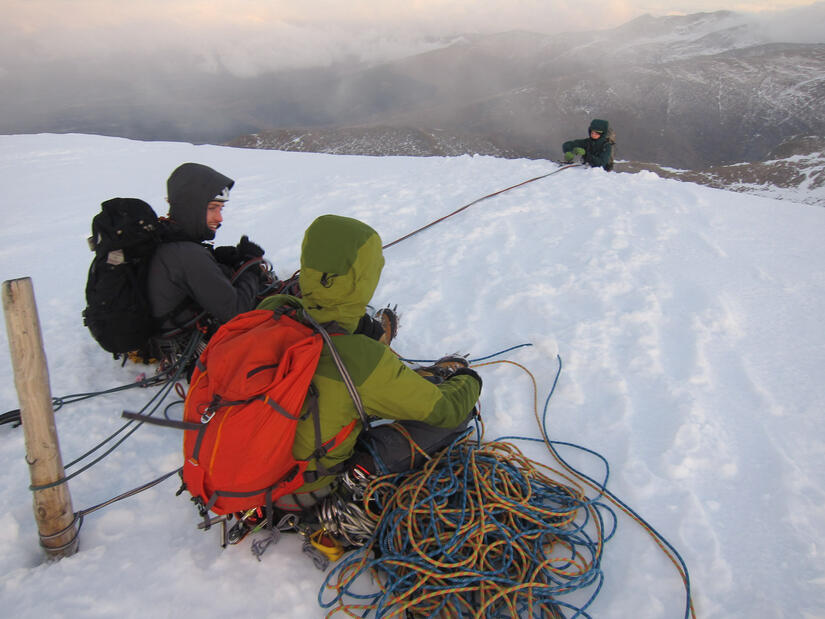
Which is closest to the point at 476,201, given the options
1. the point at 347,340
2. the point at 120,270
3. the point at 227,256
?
the point at 227,256

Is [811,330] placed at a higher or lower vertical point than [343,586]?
higher

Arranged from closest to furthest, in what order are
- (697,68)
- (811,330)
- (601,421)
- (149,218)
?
(149,218), (601,421), (811,330), (697,68)

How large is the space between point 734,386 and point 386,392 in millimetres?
2859

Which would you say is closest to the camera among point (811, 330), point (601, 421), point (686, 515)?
point (686, 515)

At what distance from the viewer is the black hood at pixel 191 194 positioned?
3230 millimetres

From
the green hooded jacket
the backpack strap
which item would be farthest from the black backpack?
the backpack strap

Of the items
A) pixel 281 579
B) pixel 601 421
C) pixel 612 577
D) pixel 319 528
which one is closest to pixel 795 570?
pixel 612 577

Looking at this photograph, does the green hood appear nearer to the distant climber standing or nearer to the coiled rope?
the coiled rope

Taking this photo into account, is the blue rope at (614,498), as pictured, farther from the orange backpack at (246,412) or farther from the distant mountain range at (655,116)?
the distant mountain range at (655,116)

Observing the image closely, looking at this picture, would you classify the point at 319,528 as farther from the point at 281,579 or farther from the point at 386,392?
the point at 386,392

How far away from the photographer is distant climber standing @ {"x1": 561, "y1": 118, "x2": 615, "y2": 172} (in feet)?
31.0

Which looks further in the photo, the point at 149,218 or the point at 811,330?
the point at 811,330

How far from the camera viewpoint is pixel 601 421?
3229 millimetres

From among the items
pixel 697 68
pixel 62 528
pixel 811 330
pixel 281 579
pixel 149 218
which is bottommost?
pixel 281 579
